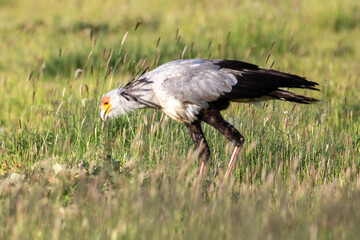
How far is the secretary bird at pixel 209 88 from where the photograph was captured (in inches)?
182

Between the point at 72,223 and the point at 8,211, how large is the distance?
1.76ft

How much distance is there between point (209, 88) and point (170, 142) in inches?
32.5

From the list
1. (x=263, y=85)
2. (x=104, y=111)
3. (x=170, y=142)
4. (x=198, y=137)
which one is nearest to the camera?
(x=263, y=85)

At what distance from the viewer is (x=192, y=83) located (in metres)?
4.64

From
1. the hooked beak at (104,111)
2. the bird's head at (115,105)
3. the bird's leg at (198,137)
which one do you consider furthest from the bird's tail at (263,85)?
the hooked beak at (104,111)

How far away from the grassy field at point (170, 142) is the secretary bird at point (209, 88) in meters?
0.30

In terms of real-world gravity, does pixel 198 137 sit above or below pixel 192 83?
below

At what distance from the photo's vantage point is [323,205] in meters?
3.41

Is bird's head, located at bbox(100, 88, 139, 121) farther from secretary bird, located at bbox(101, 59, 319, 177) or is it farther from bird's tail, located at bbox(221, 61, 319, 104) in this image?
bird's tail, located at bbox(221, 61, 319, 104)

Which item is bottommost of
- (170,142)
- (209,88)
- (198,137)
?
(170,142)

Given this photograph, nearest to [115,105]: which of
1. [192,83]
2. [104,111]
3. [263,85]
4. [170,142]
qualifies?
[104,111]

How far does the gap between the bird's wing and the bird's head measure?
343 mm

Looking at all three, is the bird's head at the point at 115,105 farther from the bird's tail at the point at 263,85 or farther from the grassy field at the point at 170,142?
the bird's tail at the point at 263,85

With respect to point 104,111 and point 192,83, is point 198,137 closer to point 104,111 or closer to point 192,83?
point 192,83
